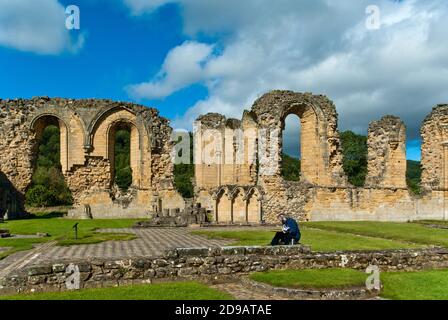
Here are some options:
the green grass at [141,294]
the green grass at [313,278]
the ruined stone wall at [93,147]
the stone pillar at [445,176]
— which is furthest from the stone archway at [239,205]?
the green grass at [141,294]

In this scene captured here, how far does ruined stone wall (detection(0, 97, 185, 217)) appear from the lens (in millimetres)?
26344

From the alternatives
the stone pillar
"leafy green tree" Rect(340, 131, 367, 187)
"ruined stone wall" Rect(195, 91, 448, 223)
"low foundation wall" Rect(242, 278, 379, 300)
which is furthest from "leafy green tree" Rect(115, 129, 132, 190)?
"low foundation wall" Rect(242, 278, 379, 300)

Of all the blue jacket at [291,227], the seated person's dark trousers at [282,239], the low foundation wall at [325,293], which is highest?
the blue jacket at [291,227]

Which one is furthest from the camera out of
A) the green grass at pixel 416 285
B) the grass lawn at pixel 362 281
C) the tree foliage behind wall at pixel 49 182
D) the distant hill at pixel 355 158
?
the distant hill at pixel 355 158

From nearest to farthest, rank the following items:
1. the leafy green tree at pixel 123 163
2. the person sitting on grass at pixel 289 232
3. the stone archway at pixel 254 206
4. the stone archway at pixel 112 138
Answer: the person sitting on grass at pixel 289 232 → the stone archway at pixel 254 206 → the stone archway at pixel 112 138 → the leafy green tree at pixel 123 163

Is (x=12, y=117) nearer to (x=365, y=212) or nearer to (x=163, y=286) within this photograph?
(x=365, y=212)

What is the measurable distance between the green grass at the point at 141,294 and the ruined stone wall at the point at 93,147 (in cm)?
1784

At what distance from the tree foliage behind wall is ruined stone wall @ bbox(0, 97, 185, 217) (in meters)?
4.35

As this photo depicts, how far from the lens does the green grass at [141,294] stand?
7070 millimetres

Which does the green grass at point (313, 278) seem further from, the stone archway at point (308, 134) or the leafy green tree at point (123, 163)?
the leafy green tree at point (123, 163)

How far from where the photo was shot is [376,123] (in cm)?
2611

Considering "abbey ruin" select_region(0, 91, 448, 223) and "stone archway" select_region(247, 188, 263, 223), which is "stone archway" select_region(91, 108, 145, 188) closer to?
"abbey ruin" select_region(0, 91, 448, 223)
